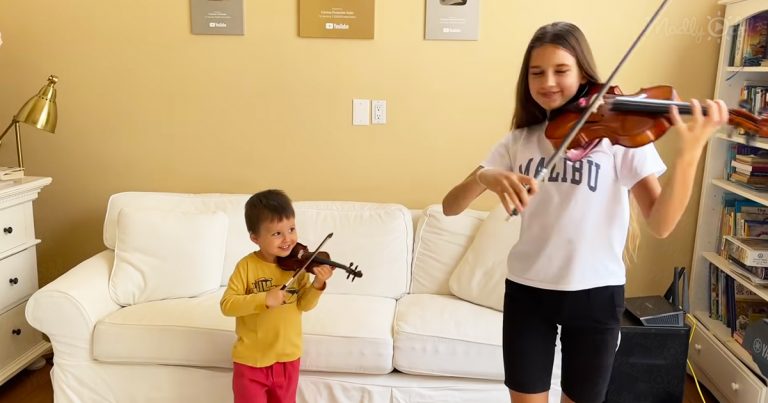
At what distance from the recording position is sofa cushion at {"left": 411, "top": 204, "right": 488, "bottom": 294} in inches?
100

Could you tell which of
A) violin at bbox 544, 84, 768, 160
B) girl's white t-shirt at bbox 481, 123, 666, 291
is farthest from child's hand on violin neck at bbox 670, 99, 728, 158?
girl's white t-shirt at bbox 481, 123, 666, 291

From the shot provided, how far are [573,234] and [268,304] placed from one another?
830mm

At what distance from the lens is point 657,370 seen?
88.4 inches

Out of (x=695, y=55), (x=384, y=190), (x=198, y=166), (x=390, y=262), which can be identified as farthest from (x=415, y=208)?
(x=695, y=55)

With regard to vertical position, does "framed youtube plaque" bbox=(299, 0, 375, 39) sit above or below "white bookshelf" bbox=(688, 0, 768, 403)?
above

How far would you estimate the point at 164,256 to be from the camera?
242 centimetres

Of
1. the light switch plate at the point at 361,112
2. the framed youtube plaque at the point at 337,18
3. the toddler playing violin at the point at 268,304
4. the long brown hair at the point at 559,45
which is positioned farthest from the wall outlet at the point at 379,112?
the long brown hair at the point at 559,45

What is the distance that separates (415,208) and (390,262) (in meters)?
0.43

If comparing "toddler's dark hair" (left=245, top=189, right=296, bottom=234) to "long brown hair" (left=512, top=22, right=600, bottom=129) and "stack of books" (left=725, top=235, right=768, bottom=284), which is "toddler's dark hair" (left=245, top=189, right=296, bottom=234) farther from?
"stack of books" (left=725, top=235, right=768, bottom=284)

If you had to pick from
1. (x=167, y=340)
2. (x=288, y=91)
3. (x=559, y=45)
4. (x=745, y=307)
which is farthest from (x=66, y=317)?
(x=745, y=307)

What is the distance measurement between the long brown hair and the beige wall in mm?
1428

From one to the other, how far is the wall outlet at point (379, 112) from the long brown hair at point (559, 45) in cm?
146

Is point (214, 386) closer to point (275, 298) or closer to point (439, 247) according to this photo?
point (275, 298)

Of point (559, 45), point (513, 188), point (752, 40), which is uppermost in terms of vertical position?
point (752, 40)
